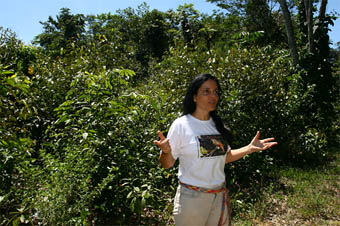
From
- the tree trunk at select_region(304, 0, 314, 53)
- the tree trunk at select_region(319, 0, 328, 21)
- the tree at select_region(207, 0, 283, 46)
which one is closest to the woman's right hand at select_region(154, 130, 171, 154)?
the tree trunk at select_region(304, 0, 314, 53)

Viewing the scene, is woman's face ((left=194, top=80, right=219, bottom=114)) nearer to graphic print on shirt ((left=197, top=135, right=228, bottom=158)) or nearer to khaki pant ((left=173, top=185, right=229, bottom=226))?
graphic print on shirt ((left=197, top=135, right=228, bottom=158))

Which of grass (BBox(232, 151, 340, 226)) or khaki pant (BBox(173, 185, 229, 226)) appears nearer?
khaki pant (BBox(173, 185, 229, 226))

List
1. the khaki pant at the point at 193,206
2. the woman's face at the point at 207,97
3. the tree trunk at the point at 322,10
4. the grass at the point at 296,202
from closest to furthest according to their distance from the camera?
1. the khaki pant at the point at 193,206
2. the woman's face at the point at 207,97
3. the grass at the point at 296,202
4. the tree trunk at the point at 322,10

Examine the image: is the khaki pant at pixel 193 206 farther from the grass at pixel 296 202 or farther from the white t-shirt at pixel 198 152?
the grass at pixel 296 202

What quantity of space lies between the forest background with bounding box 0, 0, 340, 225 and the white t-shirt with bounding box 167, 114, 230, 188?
1.16 m

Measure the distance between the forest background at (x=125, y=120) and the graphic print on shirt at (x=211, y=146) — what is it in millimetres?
1253

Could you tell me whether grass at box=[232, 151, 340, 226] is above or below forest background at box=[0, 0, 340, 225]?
below

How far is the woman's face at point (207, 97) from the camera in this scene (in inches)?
83.3

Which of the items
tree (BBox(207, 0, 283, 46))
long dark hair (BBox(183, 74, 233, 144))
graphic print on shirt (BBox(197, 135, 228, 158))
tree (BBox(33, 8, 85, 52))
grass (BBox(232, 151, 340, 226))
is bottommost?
grass (BBox(232, 151, 340, 226))

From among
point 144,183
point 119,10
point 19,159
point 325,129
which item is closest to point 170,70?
point 144,183

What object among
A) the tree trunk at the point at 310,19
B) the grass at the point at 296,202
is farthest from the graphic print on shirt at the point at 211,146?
the tree trunk at the point at 310,19

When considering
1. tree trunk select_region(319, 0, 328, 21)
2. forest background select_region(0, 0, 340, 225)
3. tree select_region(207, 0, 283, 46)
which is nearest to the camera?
forest background select_region(0, 0, 340, 225)

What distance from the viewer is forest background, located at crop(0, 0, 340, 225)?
2975mm

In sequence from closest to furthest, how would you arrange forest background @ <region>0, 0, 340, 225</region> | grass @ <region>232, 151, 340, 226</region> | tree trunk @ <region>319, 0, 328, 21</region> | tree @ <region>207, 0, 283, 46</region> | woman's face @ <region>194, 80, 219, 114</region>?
woman's face @ <region>194, 80, 219, 114</region>
forest background @ <region>0, 0, 340, 225</region>
grass @ <region>232, 151, 340, 226</region>
tree trunk @ <region>319, 0, 328, 21</region>
tree @ <region>207, 0, 283, 46</region>
